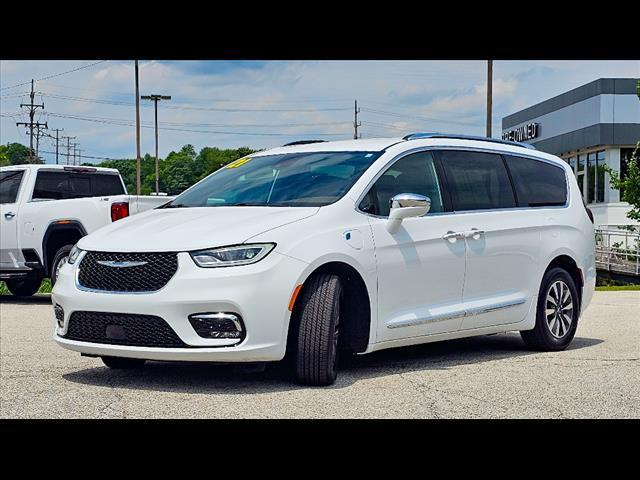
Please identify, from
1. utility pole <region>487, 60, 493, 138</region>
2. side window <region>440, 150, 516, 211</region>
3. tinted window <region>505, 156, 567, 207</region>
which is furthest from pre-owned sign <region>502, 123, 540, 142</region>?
side window <region>440, 150, 516, 211</region>

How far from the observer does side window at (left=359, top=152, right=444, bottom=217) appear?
7889mm

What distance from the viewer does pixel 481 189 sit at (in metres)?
9.02

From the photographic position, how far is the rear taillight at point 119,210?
1546 centimetres

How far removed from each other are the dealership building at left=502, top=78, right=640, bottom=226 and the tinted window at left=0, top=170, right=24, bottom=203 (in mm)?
33485

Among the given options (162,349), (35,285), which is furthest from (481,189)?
(35,285)

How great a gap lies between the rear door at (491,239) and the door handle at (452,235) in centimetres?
9

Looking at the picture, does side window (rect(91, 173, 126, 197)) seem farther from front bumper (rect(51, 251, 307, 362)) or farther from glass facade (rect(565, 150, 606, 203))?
glass facade (rect(565, 150, 606, 203))

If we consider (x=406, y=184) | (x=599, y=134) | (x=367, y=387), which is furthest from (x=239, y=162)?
(x=599, y=134)

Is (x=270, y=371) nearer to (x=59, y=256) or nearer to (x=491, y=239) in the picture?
(x=491, y=239)

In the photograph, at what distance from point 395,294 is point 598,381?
1632mm

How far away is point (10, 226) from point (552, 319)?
978 cm

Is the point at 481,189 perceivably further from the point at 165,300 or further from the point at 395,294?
the point at 165,300
